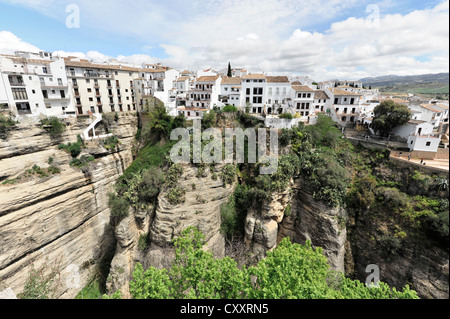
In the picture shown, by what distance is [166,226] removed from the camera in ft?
59.0

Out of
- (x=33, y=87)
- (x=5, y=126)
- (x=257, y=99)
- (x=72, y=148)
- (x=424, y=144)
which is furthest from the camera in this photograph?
(x=257, y=99)

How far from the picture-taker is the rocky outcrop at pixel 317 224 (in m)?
18.2

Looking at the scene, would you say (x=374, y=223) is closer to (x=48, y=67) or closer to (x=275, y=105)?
(x=275, y=105)

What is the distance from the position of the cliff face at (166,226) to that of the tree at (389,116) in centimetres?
1829

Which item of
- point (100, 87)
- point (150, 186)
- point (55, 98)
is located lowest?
point (150, 186)

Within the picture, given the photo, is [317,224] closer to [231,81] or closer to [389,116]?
[389,116]

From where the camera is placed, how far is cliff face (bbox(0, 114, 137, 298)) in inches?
631

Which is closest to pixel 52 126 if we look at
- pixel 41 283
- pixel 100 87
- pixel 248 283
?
pixel 100 87

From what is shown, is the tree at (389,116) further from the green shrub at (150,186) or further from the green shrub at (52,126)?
the green shrub at (52,126)

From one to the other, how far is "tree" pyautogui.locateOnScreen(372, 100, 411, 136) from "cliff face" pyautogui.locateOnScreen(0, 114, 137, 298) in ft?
103

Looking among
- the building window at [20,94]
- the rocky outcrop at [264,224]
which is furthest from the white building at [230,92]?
the building window at [20,94]

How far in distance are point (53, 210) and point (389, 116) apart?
35.1m
